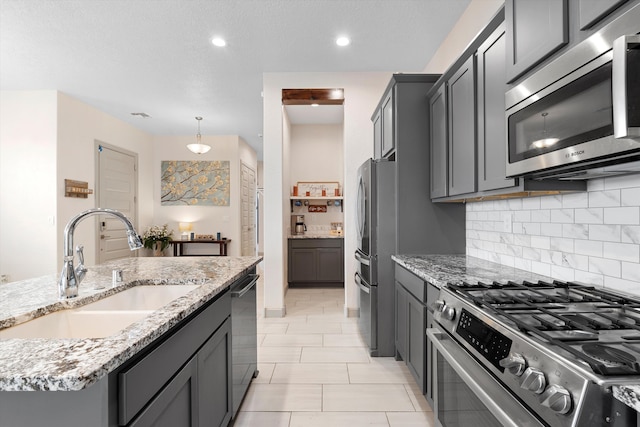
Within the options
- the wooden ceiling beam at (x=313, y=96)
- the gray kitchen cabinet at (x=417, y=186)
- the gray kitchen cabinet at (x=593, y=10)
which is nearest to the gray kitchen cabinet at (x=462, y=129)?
the gray kitchen cabinet at (x=417, y=186)

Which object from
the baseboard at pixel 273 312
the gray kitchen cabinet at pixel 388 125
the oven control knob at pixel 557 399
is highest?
the gray kitchen cabinet at pixel 388 125

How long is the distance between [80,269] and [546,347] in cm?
178

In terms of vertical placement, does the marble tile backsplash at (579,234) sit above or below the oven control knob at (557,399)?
above

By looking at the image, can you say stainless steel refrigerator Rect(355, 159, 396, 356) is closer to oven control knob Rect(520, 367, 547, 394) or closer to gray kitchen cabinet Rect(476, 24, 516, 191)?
gray kitchen cabinet Rect(476, 24, 516, 191)

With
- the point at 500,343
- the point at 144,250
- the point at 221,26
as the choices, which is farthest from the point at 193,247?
the point at 500,343

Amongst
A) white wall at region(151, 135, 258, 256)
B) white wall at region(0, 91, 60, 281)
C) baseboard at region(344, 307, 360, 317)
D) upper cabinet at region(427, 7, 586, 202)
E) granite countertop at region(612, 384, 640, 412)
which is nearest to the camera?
granite countertop at region(612, 384, 640, 412)

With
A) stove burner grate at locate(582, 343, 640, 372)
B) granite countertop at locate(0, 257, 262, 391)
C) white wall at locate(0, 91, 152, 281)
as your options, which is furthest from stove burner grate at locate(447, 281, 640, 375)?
white wall at locate(0, 91, 152, 281)

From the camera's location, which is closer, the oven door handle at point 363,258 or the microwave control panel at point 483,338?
the microwave control panel at point 483,338

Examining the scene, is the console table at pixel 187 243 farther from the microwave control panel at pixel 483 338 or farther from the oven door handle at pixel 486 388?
the microwave control panel at pixel 483 338

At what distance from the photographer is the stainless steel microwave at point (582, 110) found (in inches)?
34.5

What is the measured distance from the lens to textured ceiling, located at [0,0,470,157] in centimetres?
292

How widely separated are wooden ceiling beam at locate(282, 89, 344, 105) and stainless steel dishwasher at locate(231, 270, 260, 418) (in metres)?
2.65

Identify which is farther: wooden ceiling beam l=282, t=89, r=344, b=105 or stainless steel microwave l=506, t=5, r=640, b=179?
wooden ceiling beam l=282, t=89, r=344, b=105

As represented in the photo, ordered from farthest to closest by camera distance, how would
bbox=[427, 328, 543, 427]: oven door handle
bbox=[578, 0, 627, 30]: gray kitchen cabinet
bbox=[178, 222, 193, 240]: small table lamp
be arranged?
bbox=[178, 222, 193, 240]: small table lamp < bbox=[578, 0, 627, 30]: gray kitchen cabinet < bbox=[427, 328, 543, 427]: oven door handle
